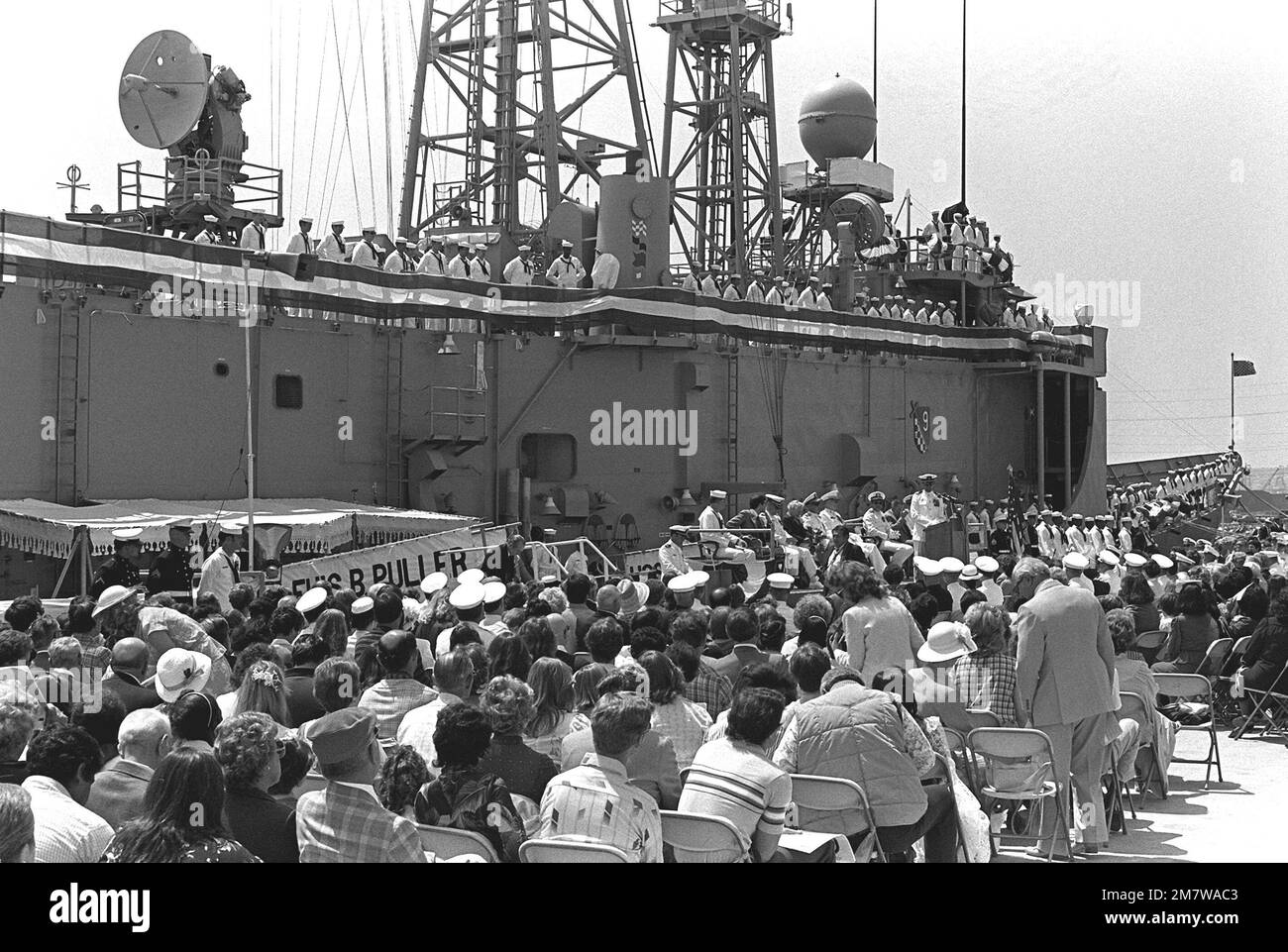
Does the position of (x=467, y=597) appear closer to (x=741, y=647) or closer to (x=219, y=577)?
(x=741, y=647)

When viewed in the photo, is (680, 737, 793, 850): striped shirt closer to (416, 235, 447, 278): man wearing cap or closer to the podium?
(416, 235, 447, 278): man wearing cap

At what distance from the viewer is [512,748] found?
6.41 metres

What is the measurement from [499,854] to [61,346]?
16.5 m

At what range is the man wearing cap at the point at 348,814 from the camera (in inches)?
203

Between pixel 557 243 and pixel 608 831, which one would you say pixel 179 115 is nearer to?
pixel 557 243

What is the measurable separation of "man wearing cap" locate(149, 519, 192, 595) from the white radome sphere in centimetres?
3195

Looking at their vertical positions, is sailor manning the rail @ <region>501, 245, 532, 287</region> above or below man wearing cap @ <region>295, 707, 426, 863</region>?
above

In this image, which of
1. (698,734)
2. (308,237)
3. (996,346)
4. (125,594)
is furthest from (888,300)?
(698,734)

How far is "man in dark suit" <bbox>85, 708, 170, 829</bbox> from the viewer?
595cm

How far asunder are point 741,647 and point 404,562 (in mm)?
8271

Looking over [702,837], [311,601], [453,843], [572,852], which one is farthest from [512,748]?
[311,601]

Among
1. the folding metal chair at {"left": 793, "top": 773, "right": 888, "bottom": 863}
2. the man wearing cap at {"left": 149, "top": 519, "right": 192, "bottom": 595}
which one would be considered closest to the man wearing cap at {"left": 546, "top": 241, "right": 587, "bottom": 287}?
the man wearing cap at {"left": 149, "top": 519, "right": 192, "bottom": 595}

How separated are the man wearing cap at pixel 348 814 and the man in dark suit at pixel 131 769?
0.88m

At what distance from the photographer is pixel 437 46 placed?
38438 mm
